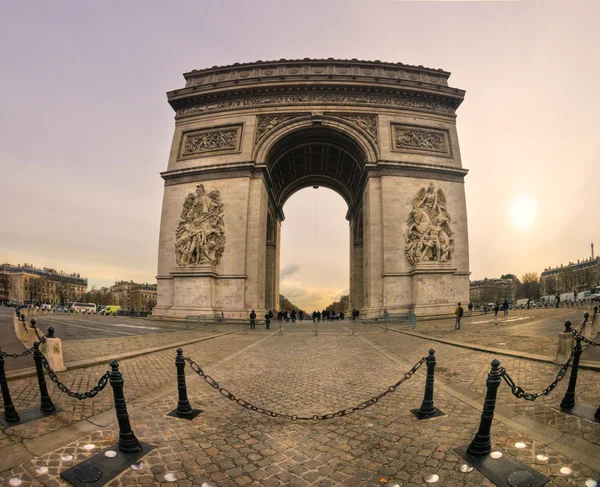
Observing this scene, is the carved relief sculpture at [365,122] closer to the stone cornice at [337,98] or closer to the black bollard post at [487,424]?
the stone cornice at [337,98]

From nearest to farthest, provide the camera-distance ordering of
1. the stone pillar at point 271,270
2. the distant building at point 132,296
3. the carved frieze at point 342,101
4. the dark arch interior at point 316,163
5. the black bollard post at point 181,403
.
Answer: the black bollard post at point 181,403 < the carved frieze at point 342,101 < the dark arch interior at point 316,163 < the stone pillar at point 271,270 < the distant building at point 132,296

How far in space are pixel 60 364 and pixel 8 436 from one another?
10.2 feet

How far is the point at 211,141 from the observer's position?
27.5 m

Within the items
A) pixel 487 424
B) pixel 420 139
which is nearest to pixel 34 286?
pixel 420 139

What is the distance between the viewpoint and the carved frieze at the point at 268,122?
88.8 ft

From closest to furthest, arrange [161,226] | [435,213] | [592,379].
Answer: [592,379]
[435,213]
[161,226]

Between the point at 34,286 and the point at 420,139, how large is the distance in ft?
390

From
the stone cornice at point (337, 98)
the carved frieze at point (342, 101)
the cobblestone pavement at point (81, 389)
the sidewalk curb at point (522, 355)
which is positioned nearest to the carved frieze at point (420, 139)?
the stone cornice at point (337, 98)

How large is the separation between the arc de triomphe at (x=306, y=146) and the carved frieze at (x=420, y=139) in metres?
0.11

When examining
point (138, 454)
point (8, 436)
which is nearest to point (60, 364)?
point (8, 436)

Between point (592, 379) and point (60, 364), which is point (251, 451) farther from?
point (592, 379)

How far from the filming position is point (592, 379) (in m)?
5.52

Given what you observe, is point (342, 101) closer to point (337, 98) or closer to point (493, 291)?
point (337, 98)

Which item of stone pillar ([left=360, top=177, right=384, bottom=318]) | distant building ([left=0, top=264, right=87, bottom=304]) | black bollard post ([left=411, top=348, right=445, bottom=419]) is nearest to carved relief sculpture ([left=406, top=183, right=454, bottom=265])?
stone pillar ([left=360, top=177, right=384, bottom=318])
